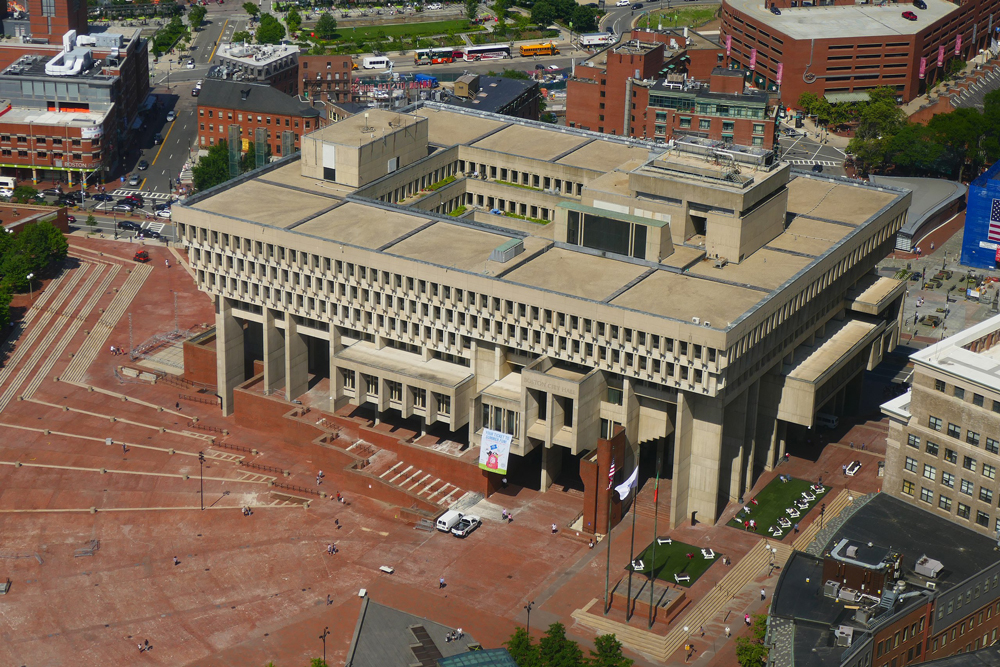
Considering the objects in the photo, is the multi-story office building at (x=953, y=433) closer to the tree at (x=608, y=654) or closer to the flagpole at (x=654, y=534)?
the flagpole at (x=654, y=534)

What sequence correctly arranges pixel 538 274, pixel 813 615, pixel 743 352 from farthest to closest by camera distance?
pixel 538 274 → pixel 743 352 → pixel 813 615

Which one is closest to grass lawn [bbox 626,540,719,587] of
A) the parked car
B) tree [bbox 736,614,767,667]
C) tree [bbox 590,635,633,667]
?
tree [bbox 736,614,767,667]

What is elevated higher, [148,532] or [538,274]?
[538,274]

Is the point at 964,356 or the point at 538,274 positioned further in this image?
the point at 538,274

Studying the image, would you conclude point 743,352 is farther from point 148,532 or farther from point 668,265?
point 148,532

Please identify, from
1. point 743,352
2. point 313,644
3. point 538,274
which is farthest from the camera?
point 538,274

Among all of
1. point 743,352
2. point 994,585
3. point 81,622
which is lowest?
point 81,622

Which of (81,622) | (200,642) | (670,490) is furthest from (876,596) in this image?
(81,622)
